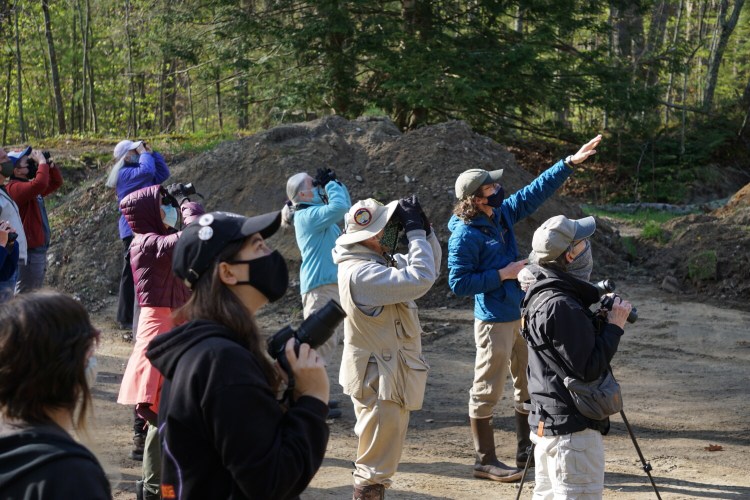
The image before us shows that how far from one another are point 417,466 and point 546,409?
268cm

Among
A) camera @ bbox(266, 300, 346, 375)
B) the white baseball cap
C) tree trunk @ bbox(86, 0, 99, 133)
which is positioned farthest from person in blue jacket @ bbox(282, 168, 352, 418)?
tree trunk @ bbox(86, 0, 99, 133)

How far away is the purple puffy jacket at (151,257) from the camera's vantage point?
633 cm

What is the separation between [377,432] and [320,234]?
2814 mm

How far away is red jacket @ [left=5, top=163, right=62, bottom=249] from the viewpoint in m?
9.14

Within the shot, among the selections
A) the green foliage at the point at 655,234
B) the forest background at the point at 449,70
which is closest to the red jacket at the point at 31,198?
the forest background at the point at 449,70

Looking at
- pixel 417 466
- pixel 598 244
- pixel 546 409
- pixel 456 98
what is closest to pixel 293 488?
pixel 546 409

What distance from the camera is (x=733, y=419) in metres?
8.17

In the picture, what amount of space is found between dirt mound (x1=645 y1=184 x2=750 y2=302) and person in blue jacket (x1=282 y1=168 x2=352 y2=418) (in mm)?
7163

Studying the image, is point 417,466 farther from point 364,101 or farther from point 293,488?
point 364,101

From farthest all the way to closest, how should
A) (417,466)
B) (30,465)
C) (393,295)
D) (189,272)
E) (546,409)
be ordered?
(417,466) → (393,295) → (546,409) → (189,272) → (30,465)

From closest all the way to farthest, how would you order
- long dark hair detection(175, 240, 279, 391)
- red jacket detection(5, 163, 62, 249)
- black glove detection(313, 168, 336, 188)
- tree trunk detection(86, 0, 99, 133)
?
long dark hair detection(175, 240, 279, 391) < black glove detection(313, 168, 336, 188) < red jacket detection(5, 163, 62, 249) < tree trunk detection(86, 0, 99, 133)

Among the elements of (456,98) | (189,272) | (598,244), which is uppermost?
(456,98)

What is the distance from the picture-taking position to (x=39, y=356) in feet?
7.84

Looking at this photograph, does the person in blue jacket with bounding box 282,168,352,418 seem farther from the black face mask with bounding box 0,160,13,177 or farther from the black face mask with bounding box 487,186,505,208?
the black face mask with bounding box 0,160,13,177
